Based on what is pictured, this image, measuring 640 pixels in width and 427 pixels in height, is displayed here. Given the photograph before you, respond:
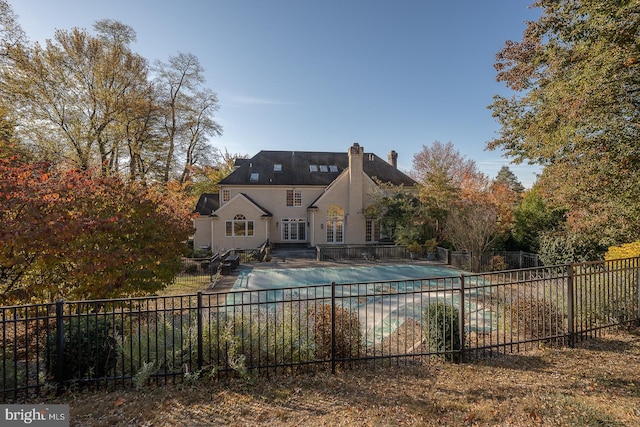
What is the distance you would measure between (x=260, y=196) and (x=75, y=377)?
2157 cm

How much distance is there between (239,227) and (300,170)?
8758 mm

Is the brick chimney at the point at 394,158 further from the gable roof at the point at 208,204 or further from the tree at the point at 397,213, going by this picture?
the gable roof at the point at 208,204

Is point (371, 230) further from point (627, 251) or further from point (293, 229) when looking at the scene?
point (627, 251)

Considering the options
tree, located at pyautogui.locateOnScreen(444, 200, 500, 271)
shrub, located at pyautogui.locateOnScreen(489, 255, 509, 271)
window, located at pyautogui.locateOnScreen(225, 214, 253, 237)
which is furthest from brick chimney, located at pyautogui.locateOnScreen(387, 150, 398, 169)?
shrub, located at pyautogui.locateOnScreen(489, 255, 509, 271)

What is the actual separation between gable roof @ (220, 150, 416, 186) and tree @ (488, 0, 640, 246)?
15.8 metres

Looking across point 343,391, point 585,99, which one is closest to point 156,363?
point 343,391

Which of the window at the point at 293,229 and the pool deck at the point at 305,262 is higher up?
the window at the point at 293,229

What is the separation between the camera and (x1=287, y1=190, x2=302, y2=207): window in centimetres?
2627

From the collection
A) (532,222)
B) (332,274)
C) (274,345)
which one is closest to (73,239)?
(274,345)

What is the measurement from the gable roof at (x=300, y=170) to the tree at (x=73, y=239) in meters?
18.1

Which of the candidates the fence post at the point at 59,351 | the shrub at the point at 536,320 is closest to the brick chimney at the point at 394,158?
the shrub at the point at 536,320

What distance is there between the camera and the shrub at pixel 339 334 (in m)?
5.47

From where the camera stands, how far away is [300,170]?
2794 cm

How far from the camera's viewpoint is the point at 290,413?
13.0 feet
